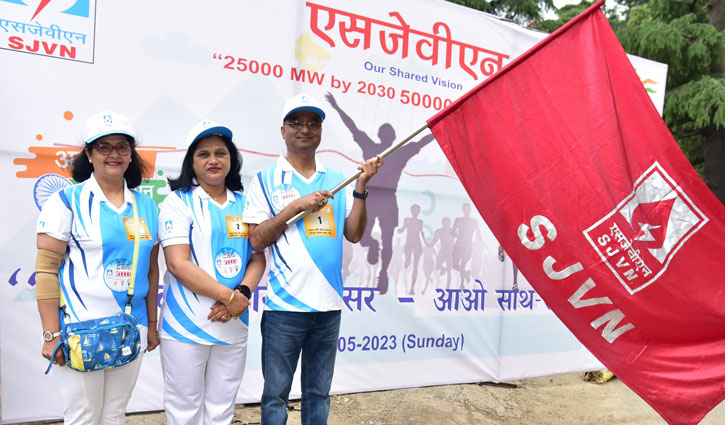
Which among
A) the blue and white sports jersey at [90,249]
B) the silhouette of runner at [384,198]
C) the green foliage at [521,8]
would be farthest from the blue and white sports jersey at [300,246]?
the green foliage at [521,8]

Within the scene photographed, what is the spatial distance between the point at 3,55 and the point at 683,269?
332 cm

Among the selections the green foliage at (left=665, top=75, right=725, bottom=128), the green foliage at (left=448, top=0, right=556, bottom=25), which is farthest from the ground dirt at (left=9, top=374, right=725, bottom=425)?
the green foliage at (left=448, top=0, right=556, bottom=25)

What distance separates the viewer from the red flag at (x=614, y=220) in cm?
219

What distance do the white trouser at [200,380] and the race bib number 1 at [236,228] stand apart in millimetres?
450

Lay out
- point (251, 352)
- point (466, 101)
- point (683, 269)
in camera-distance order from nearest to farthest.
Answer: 1. point (683, 269)
2. point (466, 101)
3. point (251, 352)

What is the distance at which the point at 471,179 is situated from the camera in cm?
240

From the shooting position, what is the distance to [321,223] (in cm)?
238

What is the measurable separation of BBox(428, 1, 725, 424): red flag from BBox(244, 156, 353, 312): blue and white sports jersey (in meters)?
0.77

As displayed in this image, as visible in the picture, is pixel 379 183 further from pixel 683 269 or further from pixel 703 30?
pixel 703 30

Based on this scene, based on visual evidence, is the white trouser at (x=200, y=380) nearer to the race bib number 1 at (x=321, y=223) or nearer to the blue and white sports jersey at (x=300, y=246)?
the blue and white sports jersey at (x=300, y=246)

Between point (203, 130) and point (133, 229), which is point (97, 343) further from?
point (203, 130)

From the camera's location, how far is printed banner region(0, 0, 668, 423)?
2861mm

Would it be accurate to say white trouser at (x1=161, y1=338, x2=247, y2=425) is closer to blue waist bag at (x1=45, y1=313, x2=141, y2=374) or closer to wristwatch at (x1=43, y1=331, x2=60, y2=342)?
blue waist bag at (x1=45, y1=313, x2=141, y2=374)

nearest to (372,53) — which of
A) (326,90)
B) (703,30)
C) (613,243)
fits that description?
(326,90)
